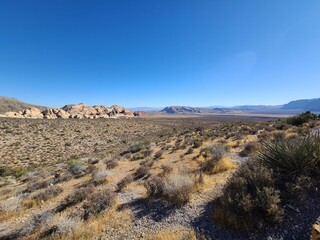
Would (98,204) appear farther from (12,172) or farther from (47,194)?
(12,172)

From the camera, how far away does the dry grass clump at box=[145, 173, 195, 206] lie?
15.5 ft

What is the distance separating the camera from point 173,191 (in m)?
4.86

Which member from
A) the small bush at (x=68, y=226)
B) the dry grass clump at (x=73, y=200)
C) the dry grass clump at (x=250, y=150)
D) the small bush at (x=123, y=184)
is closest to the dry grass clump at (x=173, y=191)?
the small bush at (x=123, y=184)

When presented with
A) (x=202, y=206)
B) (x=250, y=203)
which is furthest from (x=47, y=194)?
(x=250, y=203)

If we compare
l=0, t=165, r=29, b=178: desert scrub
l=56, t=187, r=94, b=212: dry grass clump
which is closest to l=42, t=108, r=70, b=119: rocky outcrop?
Result: l=0, t=165, r=29, b=178: desert scrub

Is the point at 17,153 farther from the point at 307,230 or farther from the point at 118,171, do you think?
the point at 307,230

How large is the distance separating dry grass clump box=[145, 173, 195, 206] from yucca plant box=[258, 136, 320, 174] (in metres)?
2.30

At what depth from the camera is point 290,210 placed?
3490 millimetres

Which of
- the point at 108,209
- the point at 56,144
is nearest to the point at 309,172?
the point at 108,209

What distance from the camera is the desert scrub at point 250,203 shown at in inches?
130

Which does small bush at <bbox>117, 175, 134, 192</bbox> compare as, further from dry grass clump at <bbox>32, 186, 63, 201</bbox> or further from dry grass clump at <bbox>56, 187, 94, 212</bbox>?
dry grass clump at <bbox>32, 186, 63, 201</bbox>

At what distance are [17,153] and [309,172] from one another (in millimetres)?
23833

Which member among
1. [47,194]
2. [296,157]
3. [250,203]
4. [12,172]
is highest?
[296,157]

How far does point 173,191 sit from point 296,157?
10.6 feet
